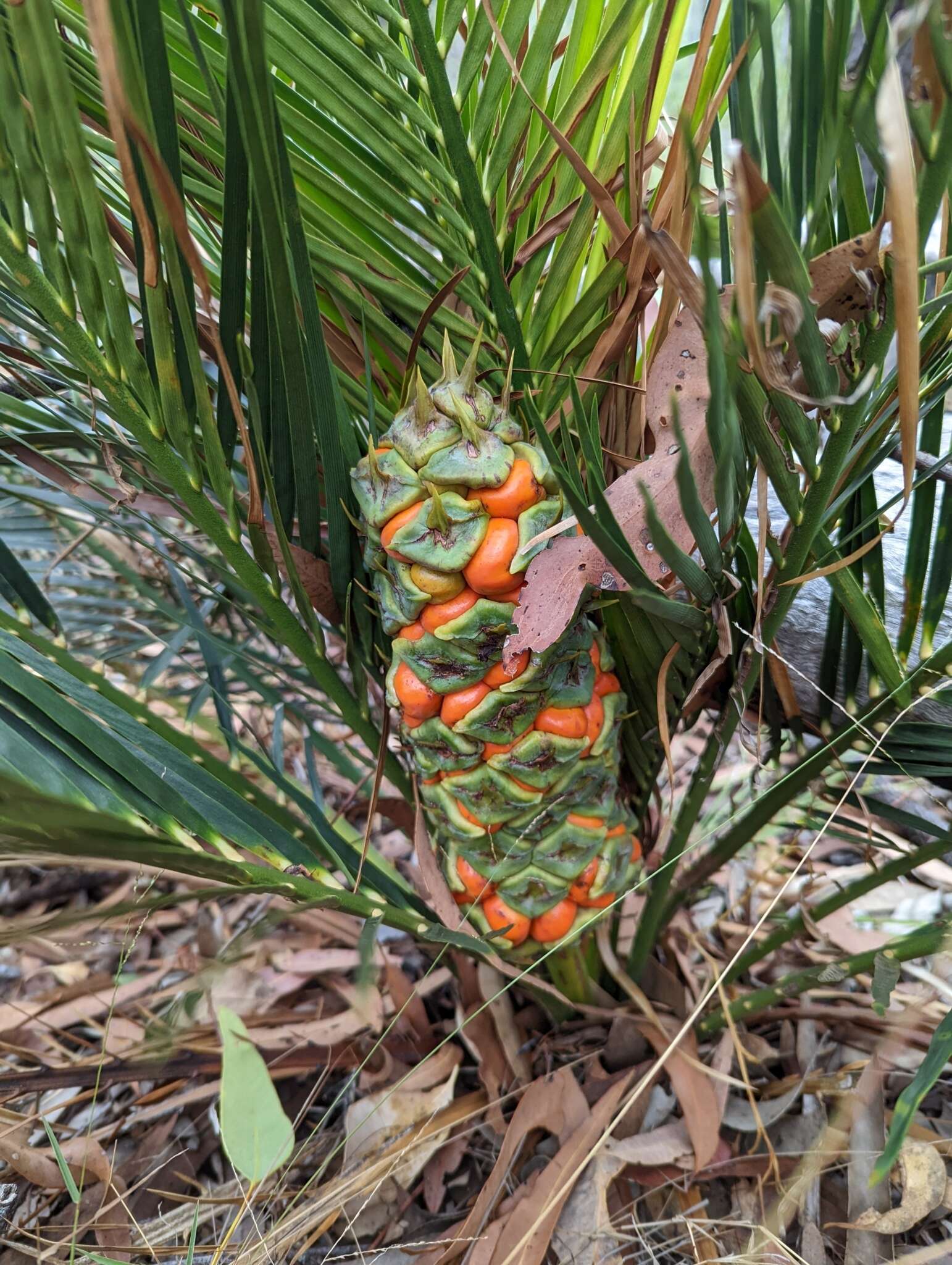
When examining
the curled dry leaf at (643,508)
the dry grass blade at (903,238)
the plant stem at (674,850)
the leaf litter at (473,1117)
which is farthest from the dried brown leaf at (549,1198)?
the dry grass blade at (903,238)

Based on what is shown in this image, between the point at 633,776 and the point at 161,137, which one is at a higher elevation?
the point at 161,137

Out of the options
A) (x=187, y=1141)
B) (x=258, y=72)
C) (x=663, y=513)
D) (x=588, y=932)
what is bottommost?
(x=187, y=1141)

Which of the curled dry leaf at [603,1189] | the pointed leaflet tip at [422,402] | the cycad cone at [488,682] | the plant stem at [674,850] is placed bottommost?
the curled dry leaf at [603,1189]

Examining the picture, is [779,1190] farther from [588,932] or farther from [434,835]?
[434,835]

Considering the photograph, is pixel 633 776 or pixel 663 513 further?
pixel 633 776

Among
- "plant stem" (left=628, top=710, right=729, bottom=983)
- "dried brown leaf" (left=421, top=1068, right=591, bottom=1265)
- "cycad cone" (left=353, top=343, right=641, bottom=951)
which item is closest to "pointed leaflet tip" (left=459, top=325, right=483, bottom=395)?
"cycad cone" (left=353, top=343, right=641, bottom=951)

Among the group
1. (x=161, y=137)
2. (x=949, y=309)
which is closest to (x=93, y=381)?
(x=161, y=137)

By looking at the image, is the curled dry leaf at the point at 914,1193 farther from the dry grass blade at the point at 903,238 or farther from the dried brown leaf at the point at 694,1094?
the dry grass blade at the point at 903,238

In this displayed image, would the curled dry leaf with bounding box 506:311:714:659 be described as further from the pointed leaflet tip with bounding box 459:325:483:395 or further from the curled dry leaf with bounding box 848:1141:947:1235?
the curled dry leaf with bounding box 848:1141:947:1235
